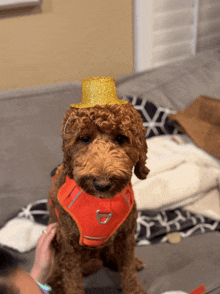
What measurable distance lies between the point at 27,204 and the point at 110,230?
0.66 metres

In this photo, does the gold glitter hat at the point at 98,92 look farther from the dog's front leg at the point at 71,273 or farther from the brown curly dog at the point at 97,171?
the dog's front leg at the point at 71,273

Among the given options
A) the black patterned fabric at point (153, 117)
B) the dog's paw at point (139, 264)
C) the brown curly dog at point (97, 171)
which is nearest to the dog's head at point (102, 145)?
the brown curly dog at point (97, 171)

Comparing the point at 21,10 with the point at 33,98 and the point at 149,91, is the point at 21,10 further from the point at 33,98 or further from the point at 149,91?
the point at 149,91

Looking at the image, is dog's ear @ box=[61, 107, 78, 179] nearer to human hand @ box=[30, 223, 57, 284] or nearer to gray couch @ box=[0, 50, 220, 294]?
human hand @ box=[30, 223, 57, 284]

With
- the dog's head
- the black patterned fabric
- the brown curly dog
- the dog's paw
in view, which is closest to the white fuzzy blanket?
the black patterned fabric

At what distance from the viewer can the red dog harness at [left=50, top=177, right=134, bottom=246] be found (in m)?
0.81

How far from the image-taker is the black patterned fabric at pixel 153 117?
1.52 metres

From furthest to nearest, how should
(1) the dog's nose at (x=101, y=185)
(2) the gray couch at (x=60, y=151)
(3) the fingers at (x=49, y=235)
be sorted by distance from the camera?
(2) the gray couch at (x=60, y=151) → (3) the fingers at (x=49, y=235) → (1) the dog's nose at (x=101, y=185)

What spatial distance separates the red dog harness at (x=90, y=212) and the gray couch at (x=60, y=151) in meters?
0.30

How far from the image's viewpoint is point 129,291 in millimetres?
948

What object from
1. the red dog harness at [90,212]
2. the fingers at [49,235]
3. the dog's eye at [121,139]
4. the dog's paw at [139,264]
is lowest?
the dog's paw at [139,264]

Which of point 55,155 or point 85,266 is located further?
point 55,155

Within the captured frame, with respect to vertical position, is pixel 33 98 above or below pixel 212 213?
above

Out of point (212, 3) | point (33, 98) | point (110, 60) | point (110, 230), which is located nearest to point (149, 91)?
point (110, 60)
